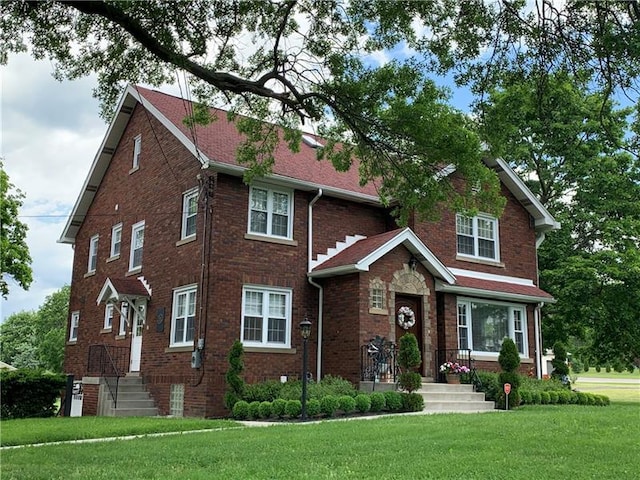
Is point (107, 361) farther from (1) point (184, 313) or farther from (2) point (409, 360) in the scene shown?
(2) point (409, 360)

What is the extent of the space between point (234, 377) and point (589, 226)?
17381mm

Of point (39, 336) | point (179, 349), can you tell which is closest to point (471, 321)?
point (179, 349)

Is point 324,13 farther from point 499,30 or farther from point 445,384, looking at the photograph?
point 445,384

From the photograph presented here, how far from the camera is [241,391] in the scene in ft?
50.3

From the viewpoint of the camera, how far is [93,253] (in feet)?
78.4

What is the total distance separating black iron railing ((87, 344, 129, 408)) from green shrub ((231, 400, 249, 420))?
5398mm

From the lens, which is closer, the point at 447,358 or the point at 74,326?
the point at 447,358

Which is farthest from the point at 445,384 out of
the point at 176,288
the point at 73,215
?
the point at 73,215

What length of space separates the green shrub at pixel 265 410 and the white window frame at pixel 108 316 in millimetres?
8929

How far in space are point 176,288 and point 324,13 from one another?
9.33 metres

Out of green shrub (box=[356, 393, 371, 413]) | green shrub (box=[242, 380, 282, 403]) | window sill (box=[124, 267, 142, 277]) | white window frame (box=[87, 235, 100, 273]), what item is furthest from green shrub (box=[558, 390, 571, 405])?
white window frame (box=[87, 235, 100, 273])

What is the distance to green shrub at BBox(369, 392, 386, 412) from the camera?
14531 millimetres

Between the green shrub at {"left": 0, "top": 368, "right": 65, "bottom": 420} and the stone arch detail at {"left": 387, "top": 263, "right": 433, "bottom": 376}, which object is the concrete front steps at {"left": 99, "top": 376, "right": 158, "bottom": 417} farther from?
the stone arch detail at {"left": 387, "top": 263, "right": 433, "bottom": 376}

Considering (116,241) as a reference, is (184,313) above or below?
below
